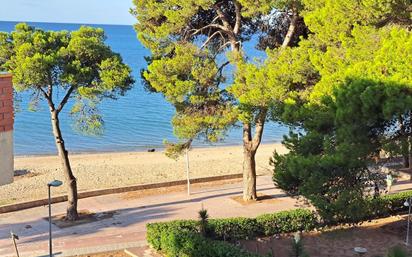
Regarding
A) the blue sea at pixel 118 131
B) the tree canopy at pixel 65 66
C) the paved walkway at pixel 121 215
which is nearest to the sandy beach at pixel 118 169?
the blue sea at pixel 118 131

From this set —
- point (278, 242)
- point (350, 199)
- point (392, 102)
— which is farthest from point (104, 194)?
point (392, 102)

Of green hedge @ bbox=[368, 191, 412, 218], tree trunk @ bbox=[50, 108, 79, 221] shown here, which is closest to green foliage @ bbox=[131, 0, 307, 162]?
tree trunk @ bbox=[50, 108, 79, 221]

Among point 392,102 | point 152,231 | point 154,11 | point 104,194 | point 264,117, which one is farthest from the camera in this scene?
point 104,194

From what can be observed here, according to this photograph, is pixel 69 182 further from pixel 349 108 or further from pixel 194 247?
pixel 349 108

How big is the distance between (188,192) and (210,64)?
5649 millimetres

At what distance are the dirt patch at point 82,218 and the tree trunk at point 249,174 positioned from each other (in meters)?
4.48

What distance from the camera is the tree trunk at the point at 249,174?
749 inches

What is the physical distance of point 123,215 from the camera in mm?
18109

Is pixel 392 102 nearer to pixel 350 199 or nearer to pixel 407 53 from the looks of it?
pixel 407 53

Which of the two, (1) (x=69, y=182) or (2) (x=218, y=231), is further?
(1) (x=69, y=182)

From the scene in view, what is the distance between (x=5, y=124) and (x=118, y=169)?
24.8 metres

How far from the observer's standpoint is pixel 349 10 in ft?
40.7

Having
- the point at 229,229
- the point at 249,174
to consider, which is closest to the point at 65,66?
the point at 229,229

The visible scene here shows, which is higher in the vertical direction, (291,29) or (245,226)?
(291,29)
